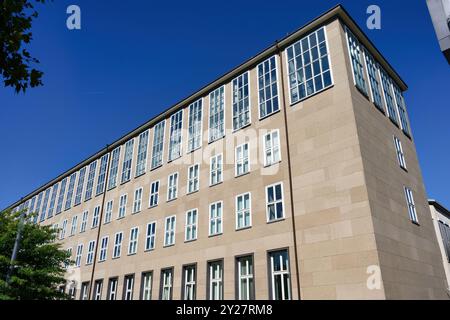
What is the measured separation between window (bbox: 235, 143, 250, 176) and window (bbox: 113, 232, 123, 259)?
15617mm

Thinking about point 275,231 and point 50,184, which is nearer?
point 275,231

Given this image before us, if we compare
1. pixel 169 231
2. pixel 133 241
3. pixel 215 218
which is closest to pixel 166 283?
pixel 169 231

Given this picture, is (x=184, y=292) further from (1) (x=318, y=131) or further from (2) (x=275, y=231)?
(1) (x=318, y=131)

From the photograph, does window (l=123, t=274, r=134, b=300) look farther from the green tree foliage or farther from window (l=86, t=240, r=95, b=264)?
window (l=86, t=240, r=95, b=264)

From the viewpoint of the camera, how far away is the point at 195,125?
110 ft

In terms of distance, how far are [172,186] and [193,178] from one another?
284 centimetres

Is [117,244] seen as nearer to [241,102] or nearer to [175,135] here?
[175,135]

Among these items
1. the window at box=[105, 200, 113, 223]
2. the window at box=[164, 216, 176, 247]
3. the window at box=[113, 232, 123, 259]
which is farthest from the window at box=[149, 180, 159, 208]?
the window at box=[105, 200, 113, 223]

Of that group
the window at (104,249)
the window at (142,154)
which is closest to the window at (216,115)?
the window at (142,154)

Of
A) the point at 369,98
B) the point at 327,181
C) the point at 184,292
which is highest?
the point at 369,98

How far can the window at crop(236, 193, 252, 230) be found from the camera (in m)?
25.0

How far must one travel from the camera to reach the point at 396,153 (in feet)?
88.6
